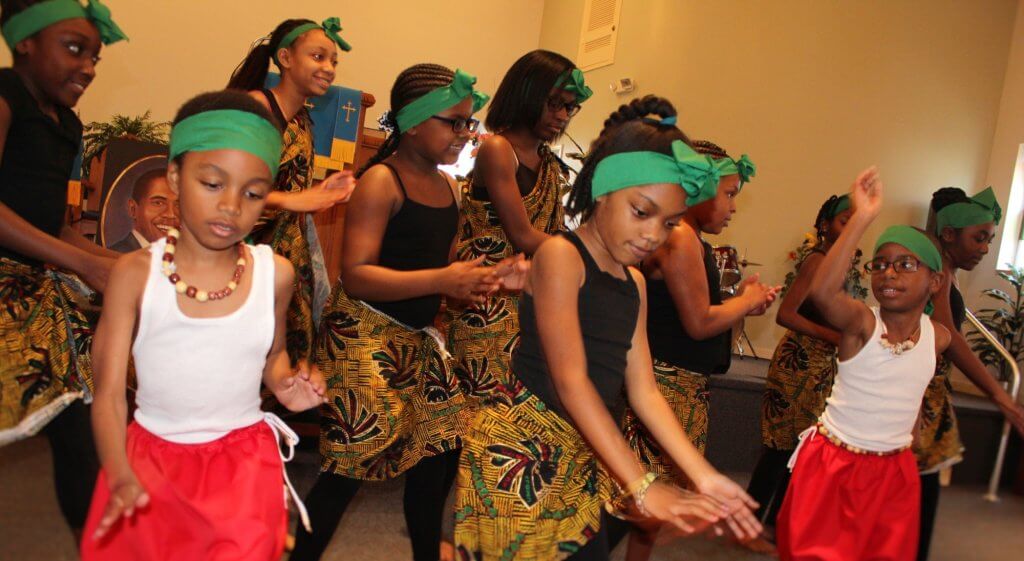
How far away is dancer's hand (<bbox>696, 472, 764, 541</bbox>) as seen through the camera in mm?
1604

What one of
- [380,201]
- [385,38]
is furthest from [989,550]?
[385,38]

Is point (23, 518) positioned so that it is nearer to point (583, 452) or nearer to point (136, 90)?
point (583, 452)

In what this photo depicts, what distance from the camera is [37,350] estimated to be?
2.00 metres

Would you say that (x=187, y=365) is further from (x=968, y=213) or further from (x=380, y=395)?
(x=968, y=213)

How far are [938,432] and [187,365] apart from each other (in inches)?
115

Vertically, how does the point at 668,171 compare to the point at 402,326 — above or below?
above

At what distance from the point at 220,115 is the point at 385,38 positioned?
7.67 metres

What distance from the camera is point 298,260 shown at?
2.79 m

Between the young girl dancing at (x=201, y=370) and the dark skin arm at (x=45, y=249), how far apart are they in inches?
10.7


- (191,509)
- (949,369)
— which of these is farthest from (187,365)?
(949,369)

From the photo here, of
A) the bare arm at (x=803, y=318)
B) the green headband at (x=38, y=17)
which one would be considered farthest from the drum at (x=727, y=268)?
the green headband at (x=38, y=17)

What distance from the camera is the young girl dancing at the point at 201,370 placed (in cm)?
157

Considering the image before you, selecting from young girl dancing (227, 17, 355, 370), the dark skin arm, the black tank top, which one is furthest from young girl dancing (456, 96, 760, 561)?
young girl dancing (227, 17, 355, 370)

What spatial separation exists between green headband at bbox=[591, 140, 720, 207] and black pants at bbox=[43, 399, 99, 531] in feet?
4.65
